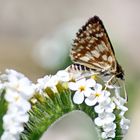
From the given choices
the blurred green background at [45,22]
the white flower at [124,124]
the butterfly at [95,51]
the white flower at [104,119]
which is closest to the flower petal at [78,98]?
the white flower at [104,119]

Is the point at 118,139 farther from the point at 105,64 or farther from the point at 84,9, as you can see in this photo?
the point at 84,9

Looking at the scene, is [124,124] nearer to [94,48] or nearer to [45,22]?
[94,48]

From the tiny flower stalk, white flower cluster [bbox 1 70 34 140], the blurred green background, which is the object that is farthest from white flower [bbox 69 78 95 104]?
the blurred green background

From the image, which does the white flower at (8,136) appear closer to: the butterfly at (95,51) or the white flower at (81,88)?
the white flower at (81,88)

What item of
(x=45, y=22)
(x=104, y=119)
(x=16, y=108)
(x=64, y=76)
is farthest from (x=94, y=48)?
(x=45, y=22)

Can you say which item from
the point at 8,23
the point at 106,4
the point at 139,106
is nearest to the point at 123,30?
the point at 106,4

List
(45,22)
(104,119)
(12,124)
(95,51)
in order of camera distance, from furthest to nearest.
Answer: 1. (45,22)
2. (95,51)
3. (104,119)
4. (12,124)

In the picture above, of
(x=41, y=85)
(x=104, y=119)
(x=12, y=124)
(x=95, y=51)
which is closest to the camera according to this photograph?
Answer: (x=12, y=124)

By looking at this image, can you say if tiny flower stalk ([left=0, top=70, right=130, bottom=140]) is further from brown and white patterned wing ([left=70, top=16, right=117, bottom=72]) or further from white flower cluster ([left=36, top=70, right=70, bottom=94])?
brown and white patterned wing ([left=70, top=16, right=117, bottom=72])
